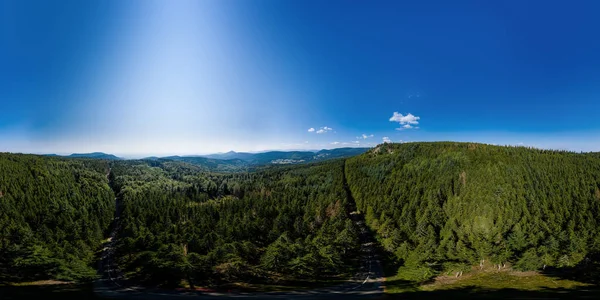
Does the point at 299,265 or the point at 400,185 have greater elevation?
the point at 400,185

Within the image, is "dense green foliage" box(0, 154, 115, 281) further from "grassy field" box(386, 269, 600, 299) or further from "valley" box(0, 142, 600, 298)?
"grassy field" box(386, 269, 600, 299)

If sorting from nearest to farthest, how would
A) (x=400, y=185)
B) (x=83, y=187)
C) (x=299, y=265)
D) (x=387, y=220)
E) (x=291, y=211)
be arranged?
(x=299, y=265) < (x=387, y=220) < (x=291, y=211) < (x=400, y=185) < (x=83, y=187)

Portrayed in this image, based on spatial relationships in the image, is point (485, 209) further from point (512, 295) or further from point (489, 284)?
point (512, 295)

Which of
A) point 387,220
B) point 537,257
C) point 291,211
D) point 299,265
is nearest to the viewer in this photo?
point 299,265

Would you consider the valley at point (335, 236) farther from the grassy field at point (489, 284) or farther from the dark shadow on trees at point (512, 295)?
the dark shadow on trees at point (512, 295)

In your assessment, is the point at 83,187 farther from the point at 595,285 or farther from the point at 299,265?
the point at 595,285

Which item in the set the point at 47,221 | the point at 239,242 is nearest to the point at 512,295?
the point at 239,242

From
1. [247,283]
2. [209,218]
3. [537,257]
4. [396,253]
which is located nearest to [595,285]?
[537,257]
